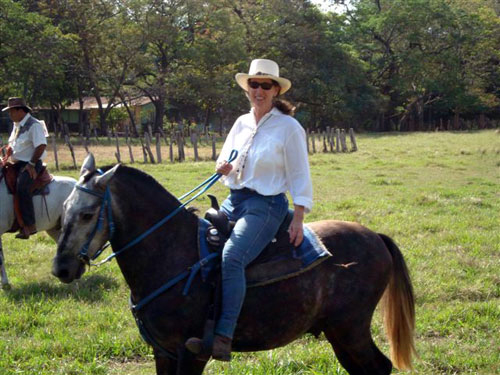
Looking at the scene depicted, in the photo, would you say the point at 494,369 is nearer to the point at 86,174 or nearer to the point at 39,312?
the point at 86,174

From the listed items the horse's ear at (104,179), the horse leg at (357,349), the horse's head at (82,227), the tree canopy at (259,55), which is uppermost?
the tree canopy at (259,55)

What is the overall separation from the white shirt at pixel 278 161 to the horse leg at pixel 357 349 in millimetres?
988

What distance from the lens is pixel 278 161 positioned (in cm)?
379

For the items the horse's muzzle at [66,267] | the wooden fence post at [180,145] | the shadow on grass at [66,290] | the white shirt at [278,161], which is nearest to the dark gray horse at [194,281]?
the horse's muzzle at [66,267]

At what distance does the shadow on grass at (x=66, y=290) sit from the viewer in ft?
22.8

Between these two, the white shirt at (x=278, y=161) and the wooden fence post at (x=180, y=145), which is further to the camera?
the wooden fence post at (x=180, y=145)

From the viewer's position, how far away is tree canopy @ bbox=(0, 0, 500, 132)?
3844cm

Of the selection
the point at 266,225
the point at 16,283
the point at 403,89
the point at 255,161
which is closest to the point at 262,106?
the point at 255,161

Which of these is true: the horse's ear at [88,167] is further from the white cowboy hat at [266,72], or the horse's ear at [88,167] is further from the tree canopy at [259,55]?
the tree canopy at [259,55]

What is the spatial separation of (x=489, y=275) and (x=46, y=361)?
5545 mm

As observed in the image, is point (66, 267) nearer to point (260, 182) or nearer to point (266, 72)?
point (260, 182)

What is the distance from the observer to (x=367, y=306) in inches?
161

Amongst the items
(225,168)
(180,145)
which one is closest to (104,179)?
(225,168)

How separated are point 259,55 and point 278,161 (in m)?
44.6
